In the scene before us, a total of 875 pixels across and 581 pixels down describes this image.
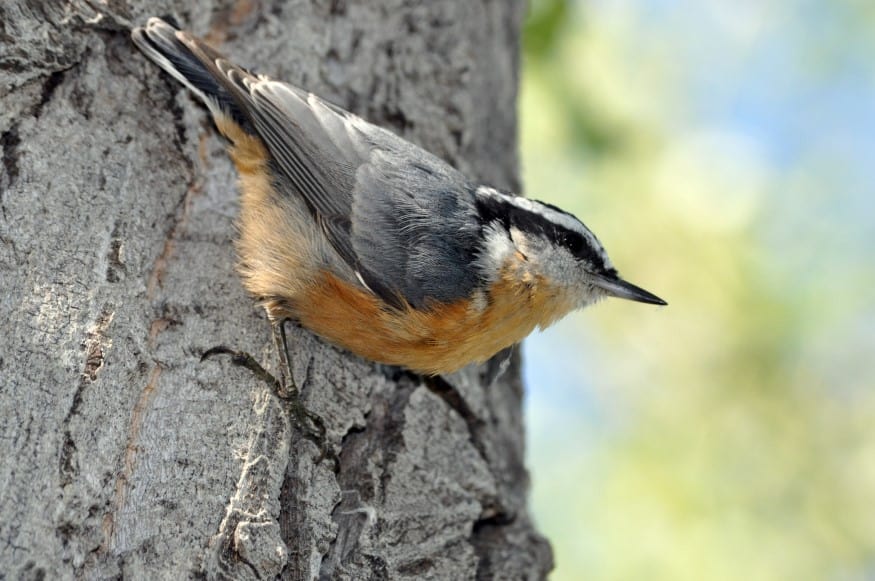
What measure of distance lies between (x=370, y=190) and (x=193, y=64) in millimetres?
631

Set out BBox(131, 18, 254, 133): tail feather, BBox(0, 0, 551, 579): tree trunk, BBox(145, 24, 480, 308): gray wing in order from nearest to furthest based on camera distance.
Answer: BBox(0, 0, 551, 579): tree trunk, BBox(131, 18, 254, 133): tail feather, BBox(145, 24, 480, 308): gray wing

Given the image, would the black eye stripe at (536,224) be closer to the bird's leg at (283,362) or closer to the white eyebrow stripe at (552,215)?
the white eyebrow stripe at (552,215)

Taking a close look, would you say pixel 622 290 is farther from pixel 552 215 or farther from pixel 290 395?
pixel 290 395

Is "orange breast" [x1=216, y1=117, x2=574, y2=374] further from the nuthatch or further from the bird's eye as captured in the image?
the bird's eye

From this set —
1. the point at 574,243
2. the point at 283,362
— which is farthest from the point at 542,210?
the point at 283,362

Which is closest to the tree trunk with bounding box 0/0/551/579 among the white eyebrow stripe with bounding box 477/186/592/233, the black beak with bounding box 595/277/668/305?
the white eyebrow stripe with bounding box 477/186/592/233

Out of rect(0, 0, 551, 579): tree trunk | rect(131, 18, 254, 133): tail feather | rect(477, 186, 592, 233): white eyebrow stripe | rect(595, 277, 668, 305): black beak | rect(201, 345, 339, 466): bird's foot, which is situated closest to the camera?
rect(0, 0, 551, 579): tree trunk

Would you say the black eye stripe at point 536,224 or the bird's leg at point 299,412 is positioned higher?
the black eye stripe at point 536,224

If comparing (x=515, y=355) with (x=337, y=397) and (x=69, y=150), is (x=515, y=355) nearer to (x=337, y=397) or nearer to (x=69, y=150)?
(x=337, y=397)

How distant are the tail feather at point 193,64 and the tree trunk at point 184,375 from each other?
0.17ft

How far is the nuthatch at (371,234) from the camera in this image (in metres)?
2.60

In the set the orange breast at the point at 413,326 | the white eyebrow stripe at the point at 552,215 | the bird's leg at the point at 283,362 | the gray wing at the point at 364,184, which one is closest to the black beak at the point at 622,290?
the white eyebrow stripe at the point at 552,215

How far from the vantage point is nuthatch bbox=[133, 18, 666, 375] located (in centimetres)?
260

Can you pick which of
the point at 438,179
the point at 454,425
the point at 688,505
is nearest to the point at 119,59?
the point at 438,179
